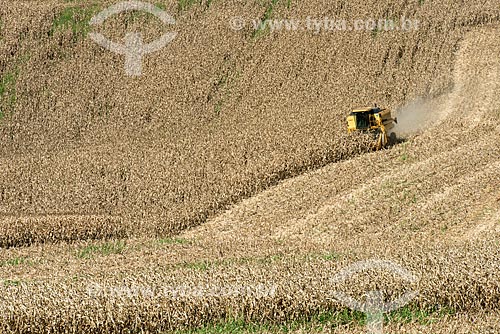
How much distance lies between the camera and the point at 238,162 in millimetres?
27734

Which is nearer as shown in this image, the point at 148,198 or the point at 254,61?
the point at 148,198

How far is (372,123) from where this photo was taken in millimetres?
28094

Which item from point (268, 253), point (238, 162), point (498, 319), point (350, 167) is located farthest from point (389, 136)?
point (498, 319)

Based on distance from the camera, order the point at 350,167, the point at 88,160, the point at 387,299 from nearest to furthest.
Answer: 1. the point at 387,299
2. the point at 350,167
3. the point at 88,160

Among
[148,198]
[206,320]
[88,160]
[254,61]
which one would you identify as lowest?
[206,320]

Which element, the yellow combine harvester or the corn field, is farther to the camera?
the yellow combine harvester

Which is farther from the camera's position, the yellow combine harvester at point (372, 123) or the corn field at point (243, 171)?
the yellow combine harvester at point (372, 123)

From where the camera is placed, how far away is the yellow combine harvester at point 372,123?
27719 millimetres

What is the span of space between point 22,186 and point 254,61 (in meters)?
12.0

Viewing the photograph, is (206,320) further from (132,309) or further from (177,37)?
(177,37)

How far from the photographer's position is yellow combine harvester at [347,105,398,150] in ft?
90.9

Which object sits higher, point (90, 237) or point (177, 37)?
point (177, 37)

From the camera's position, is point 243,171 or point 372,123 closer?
point 243,171

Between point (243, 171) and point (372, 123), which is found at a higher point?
point (372, 123)
